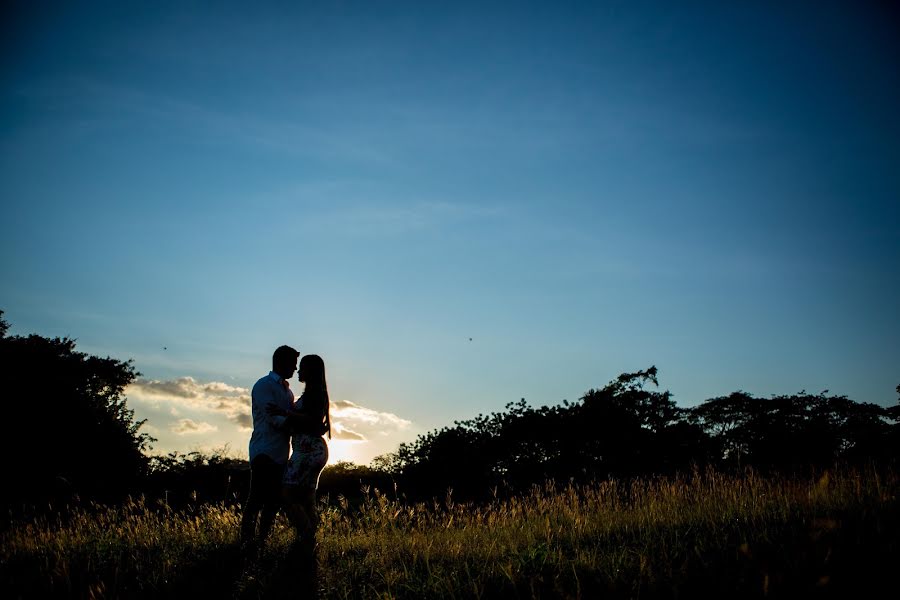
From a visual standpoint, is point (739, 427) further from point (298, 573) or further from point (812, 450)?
point (298, 573)

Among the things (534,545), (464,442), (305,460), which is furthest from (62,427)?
(534,545)

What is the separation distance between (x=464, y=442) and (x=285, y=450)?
73.3 ft

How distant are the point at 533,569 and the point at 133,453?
23499mm

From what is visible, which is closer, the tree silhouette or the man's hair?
the man's hair

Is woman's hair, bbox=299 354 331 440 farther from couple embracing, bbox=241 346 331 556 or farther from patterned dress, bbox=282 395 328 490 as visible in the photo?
patterned dress, bbox=282 395 328 490

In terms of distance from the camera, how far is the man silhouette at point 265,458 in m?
5.09

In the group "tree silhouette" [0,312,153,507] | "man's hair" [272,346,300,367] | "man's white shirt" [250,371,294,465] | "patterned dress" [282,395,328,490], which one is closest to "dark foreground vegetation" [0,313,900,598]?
"patterned dress" [282,395,328,490]

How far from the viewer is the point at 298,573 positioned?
158 inches

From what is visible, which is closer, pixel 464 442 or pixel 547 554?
pixel 547 554

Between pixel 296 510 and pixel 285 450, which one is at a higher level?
pixel 285 450

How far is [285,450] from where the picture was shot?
5293 mm

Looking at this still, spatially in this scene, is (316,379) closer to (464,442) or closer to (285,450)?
(285,450)

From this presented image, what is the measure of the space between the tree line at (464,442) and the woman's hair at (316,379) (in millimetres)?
14501

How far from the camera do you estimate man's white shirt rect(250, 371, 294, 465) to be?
17.0 ft
